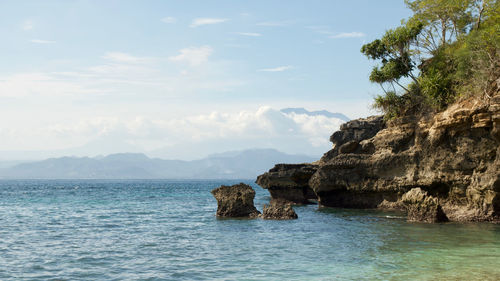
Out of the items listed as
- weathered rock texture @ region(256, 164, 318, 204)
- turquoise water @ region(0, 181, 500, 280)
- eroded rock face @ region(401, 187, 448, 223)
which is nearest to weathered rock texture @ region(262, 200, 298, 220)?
turquoise water @ region(0, 181, 500, 280)

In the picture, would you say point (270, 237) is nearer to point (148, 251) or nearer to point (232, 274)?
point (148, 251)

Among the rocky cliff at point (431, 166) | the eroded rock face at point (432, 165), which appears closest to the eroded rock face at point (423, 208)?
the rocky cliff at point (431, 166)

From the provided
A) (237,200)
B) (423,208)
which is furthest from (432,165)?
(237,200)

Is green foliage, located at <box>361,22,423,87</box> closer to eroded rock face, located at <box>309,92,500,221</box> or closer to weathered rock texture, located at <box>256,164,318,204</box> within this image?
eroded rock face, located at <box>309,92,500,221</box>

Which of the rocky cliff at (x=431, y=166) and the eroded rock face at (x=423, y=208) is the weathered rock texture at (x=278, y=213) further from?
the rocky cliff at (x=431, y=166)

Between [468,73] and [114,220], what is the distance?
28.5 m

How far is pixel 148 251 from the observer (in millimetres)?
21922

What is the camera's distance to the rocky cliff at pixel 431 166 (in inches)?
1145

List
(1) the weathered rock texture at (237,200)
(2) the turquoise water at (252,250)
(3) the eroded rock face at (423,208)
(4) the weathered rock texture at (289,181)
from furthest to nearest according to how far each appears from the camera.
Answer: (4) the weathered rock texture at (289,181) < (1) the weathered rock texture at (237,200) < (3) the eroded rock face at (423,208) < (2) the turquoise water at (252,250)

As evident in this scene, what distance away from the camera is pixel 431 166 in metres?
33.4

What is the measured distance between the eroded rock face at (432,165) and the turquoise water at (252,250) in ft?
9.56

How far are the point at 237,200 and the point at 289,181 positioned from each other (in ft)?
56.7

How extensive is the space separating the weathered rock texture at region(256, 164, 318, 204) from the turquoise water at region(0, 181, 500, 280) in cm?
1717

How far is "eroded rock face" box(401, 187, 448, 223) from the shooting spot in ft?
96.6
